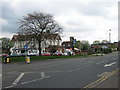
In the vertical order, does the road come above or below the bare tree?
below

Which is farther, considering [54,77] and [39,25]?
[39,25]

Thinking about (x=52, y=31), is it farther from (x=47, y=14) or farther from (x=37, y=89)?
(x=37, y=89)

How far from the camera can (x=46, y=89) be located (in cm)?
776

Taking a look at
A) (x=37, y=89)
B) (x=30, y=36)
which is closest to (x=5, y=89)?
(x=37, y=89)

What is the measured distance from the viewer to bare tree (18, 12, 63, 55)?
40.2 m

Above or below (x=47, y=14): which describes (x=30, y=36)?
below

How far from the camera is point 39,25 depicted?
41375 millimetres

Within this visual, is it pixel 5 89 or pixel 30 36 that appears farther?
pixel 30 36

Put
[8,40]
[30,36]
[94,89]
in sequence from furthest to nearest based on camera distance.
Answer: [8,40] → [30,36] → [94,89]

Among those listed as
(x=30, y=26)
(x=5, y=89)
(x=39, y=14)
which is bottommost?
(x=5, y=89)

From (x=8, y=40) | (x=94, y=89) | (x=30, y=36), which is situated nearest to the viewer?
(x=94, y=89)

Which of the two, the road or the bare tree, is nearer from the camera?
the road

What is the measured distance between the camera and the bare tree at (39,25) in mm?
40219

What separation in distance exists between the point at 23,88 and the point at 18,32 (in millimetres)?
33418
